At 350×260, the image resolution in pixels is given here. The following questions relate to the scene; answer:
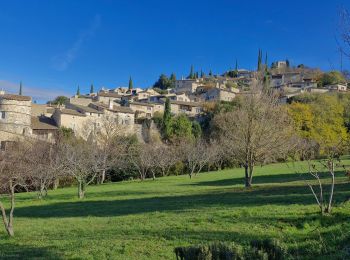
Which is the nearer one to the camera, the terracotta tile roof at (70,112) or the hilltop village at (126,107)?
the hilltop village at (126,107)

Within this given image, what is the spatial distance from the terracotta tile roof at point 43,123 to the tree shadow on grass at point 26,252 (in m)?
66.7

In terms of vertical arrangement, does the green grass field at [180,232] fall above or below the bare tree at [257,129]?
below

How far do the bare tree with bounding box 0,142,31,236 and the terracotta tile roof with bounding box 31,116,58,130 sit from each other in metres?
20.9

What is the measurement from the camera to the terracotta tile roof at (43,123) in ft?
251

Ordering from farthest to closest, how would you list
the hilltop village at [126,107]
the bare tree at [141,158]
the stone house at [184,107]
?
the stone house at [184,107]
the hilltop village at [126,107]
the bare tree at [141,158]

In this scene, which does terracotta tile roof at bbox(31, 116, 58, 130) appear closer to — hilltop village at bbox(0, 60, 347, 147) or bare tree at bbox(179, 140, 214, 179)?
hilltop village at bbox(0, 60, 347, 147)

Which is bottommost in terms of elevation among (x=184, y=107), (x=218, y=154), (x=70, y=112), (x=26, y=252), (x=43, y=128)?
(x=26, y=252)

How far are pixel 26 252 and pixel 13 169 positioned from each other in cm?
1729

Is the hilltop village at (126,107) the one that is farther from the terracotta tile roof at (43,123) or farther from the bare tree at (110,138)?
the bare tree at (110,138)

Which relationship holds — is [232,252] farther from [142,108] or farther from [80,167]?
[142,108]

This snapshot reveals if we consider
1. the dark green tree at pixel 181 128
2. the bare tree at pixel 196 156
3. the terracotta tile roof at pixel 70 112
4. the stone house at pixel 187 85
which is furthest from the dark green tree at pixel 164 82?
the bare tree at pixel 196 156

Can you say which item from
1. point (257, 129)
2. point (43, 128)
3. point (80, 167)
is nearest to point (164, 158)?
point (80, 167)

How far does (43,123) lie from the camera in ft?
261

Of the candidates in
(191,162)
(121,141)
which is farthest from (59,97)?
(191,162)
